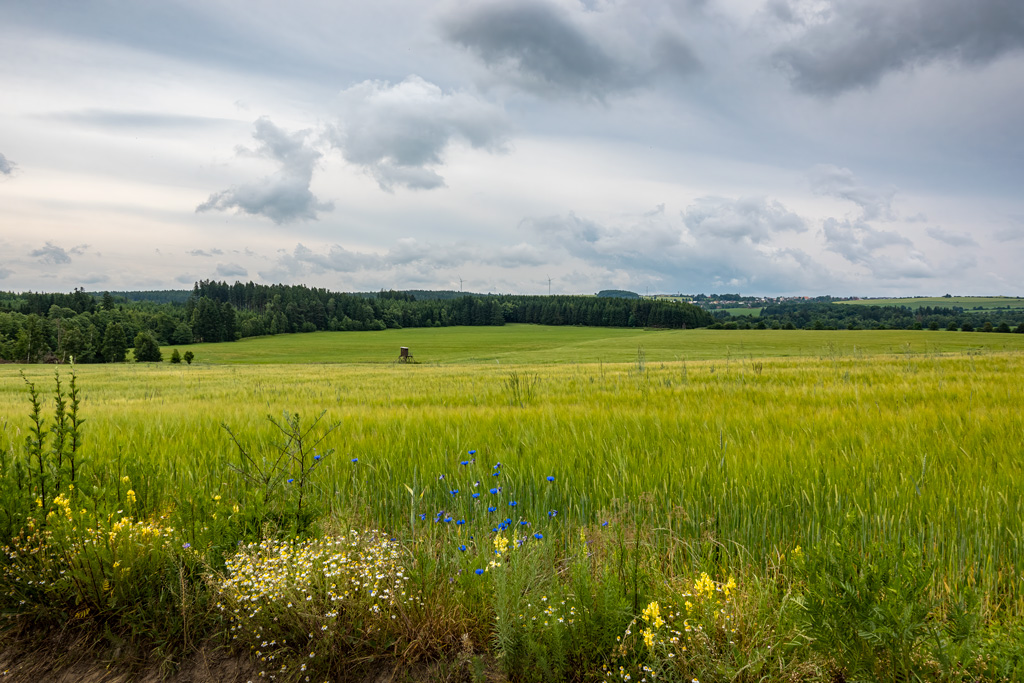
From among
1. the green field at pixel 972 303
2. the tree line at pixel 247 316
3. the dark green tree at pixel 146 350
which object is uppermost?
the green field at pixel 972 303

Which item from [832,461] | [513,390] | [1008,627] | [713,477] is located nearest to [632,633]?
[1008,627]

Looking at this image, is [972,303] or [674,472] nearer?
[674,472]

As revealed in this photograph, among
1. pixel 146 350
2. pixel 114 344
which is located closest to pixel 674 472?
pixel 146 350

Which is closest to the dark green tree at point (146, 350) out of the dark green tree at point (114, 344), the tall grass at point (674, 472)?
the dark green tree at point (114, 344)

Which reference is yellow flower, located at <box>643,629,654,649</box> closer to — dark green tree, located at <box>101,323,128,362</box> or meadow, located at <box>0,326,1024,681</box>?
meadow, located at <box>0,326,1024,681</box>

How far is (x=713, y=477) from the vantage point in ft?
12.2

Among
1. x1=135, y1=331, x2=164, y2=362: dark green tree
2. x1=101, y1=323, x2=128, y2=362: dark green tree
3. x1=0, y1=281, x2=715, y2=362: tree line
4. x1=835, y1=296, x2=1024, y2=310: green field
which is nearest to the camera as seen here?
x1=135, y1=331, x2=164, y2=362: dark green tree

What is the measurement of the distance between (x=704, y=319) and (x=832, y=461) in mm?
144394

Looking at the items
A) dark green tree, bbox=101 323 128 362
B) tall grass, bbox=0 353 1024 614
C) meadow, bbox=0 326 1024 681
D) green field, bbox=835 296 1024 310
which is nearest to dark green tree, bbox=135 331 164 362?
dark green tree, bbox=101 323 128 362

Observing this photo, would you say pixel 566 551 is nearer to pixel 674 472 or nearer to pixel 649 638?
pixel 649 638

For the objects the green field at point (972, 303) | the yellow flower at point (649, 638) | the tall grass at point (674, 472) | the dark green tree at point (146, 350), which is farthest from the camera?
the green field at point (972, 303)

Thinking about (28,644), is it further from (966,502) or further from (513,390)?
(513,390)

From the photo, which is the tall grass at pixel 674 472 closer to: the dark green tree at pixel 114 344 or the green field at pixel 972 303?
the dark green tree at pixel 114 344

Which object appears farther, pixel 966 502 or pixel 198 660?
pixel 966 502
